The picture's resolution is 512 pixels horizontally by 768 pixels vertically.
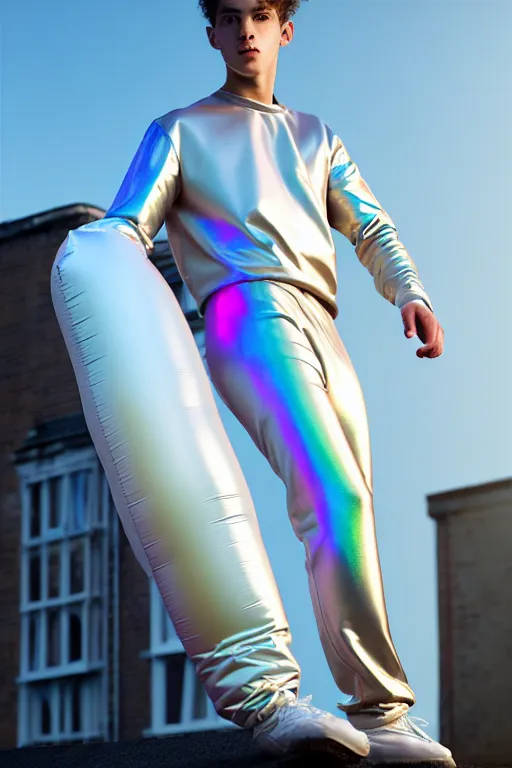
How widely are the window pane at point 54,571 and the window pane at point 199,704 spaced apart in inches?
36.8

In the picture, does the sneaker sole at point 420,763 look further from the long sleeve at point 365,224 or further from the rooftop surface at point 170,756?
the long sleeve at point 365,224

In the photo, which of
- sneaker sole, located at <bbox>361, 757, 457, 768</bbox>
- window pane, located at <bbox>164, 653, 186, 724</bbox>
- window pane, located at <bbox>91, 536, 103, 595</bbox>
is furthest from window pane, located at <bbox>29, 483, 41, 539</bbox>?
sneaker sole, located at <bbox>361, 757, 457, 768</bbox>

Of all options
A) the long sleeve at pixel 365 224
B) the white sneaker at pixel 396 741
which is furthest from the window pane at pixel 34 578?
the white sneaker at pixel 396 741

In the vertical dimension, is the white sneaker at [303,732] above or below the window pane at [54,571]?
below

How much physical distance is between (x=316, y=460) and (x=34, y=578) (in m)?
4.52

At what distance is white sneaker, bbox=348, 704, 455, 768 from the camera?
75.5 inches

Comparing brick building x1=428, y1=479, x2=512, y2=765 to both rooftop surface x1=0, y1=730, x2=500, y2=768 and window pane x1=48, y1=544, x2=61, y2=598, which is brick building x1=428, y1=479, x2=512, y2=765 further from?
window pane x1=48, y1=544, x2=61, y2=598

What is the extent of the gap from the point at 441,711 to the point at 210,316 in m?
3.08

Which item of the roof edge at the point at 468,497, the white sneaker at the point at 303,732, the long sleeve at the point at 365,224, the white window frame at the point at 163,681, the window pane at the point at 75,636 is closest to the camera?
→ the white sneaker at the point at 303,732

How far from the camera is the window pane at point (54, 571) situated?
6.13 meters

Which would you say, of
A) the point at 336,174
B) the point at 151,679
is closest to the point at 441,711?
the point at 151,679

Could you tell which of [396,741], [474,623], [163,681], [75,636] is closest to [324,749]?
[396,741]

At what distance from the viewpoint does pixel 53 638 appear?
6098 mm

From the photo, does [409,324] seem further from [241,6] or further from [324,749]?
[324,749]
